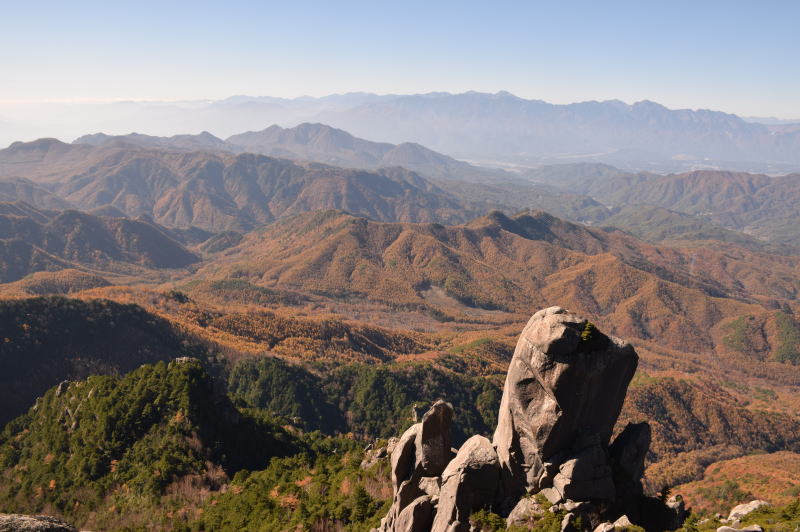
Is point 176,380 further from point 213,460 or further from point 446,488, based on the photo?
point 446,488

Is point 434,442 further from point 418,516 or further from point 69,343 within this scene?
point 69,343

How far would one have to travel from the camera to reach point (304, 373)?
140 metres

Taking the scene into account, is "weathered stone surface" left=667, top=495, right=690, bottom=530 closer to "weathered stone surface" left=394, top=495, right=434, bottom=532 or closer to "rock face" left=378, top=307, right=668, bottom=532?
"rock face" left=378, top=307, right=668, bottom=532

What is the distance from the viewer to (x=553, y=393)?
33.6 meters

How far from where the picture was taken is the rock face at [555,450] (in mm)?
32562

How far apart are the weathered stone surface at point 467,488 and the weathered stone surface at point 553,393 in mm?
1702

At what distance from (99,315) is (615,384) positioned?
146 meters

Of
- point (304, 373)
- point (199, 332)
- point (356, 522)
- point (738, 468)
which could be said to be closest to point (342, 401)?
point (304, 373)

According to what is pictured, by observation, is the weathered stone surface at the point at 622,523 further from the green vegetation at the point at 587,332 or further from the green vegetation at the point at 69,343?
the green vegetation at the point at 69,343

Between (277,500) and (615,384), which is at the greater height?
(615,384)

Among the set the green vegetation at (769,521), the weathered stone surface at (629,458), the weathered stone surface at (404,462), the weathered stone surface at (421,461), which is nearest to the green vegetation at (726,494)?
the green vegetation at (769,521)

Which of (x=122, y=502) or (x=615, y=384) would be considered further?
(x=122, y=502)

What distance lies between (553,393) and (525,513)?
8.06 meters

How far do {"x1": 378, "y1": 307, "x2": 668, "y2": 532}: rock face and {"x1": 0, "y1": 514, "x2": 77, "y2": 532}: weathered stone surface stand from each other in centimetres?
2299
